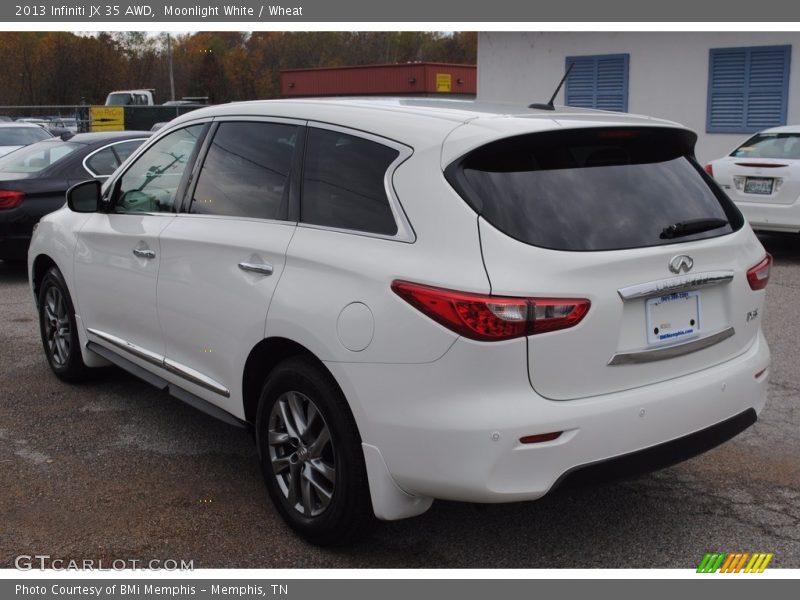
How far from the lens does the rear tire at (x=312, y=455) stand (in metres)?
3.33

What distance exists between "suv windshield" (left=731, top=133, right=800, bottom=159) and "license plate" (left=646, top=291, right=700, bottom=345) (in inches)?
325

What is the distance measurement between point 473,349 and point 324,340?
0.63 meters

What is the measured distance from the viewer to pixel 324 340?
10.9 feet

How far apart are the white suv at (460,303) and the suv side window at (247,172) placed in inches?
0.6

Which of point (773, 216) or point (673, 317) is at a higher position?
point (673, 317)

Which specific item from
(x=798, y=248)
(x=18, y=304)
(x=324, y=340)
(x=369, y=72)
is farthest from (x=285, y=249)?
(x=369, y=72)

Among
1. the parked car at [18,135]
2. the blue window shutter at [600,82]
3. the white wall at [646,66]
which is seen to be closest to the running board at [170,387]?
the parked car at [18,135]

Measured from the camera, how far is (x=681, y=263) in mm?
3305

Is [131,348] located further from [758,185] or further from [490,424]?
[758,185]

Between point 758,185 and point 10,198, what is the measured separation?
846cm

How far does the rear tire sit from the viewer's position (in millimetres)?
3334

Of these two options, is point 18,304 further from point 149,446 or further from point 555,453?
point 555,453

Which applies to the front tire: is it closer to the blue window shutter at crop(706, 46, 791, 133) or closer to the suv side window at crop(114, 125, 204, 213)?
the suv side window at crop(114, 125, 204, 213)

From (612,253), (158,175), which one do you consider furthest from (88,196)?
(612,253)
